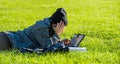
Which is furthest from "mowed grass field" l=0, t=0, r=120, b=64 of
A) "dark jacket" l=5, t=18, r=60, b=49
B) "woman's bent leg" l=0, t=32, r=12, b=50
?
"dark jacket" l=5, t=18, r=60, b=49

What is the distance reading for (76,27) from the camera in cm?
1598

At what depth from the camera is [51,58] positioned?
30.8ft

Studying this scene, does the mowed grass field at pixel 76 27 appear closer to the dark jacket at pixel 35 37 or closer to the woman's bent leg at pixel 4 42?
the woman's bent leg at pixel 4 42

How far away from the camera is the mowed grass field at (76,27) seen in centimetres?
942

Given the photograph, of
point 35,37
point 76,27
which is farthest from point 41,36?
point 76,27

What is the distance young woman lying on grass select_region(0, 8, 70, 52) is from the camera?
10156mm

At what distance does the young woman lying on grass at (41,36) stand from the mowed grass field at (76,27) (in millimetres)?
496

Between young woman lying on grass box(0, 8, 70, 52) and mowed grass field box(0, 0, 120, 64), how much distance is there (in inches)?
19.5

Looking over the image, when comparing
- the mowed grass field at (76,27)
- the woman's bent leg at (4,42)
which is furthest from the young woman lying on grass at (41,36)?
the mowed grass field at (76,27)

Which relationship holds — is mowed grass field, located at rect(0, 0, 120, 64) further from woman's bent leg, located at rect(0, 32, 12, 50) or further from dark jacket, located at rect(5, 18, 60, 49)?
dark jacket, located at rect(5, 18, 60, 49)

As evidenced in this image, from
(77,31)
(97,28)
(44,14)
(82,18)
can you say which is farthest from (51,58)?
(44,14)

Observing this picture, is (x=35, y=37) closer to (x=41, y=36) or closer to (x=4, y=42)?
(x=41, y=36)

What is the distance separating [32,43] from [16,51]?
26.8 inches

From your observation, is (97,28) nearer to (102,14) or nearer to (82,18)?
(82,18)
